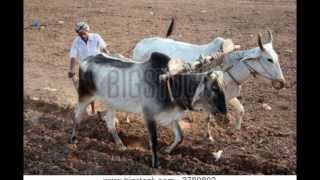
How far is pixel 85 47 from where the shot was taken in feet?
29.8

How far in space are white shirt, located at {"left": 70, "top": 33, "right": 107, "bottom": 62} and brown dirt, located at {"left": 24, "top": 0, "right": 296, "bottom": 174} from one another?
690 millimetres

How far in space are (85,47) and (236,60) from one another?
74.2 inches

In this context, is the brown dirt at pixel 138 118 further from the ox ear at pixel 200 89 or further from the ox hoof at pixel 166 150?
the ox ear at pixel 200 89

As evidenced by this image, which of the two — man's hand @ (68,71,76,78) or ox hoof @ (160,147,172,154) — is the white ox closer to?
ox hoof @ (160,147,172,154)

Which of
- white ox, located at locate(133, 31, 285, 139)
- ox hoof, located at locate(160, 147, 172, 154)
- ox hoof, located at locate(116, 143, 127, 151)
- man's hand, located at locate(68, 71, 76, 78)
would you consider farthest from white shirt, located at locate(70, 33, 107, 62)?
ox hoof, located at locate(160, 147, 172, 154)

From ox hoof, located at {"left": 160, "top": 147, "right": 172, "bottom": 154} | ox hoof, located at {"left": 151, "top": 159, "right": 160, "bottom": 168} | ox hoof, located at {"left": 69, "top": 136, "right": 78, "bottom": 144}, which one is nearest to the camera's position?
ox hoof, located at {"left": 151, "top": 159, "right": 160, "bottom": 168}

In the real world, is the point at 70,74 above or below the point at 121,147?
above

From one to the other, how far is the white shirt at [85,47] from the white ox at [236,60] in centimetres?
66

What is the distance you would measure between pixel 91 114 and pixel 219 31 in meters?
2.27

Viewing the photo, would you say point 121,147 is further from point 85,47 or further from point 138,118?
point 85,47

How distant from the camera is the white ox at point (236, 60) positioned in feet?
29.0

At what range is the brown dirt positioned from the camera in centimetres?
883

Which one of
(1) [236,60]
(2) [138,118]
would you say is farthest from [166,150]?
(1) [236,60]

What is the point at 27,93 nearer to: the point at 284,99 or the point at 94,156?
the point at 94,156
